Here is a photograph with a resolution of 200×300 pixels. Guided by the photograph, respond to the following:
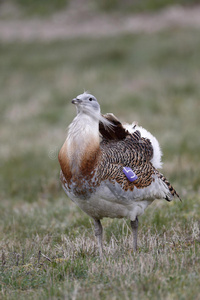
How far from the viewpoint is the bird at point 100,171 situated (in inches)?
175

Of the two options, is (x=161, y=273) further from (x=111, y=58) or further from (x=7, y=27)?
(x=7, y=27)

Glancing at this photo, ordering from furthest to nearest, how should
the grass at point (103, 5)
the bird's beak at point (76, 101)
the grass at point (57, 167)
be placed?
the grass at point (103, 5) < the bird's beak at point (76, 101) < the grass at point (57, 167)

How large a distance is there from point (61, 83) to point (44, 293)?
13.4 metres

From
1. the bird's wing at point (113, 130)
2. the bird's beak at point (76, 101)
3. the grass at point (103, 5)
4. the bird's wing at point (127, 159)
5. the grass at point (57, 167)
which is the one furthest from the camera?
the grass at point (103, 5)

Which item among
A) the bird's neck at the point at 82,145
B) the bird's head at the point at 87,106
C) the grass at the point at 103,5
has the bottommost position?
the bird's neck at the point at 82,145

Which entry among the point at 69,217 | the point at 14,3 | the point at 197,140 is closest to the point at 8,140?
the point at 197,140

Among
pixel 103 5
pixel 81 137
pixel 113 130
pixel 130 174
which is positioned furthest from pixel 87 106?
pixel 103 5

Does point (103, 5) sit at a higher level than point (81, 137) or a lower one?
higher

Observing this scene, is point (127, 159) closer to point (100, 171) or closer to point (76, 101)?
point (100, 171)

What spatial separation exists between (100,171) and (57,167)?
526cm

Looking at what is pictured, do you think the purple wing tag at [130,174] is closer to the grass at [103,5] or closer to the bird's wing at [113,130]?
the bird's wing at [113,130]

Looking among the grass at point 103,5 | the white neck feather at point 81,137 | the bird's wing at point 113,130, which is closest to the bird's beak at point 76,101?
the white neck feather at point 81,137

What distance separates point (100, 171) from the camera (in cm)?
446

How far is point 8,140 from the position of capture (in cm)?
1198
